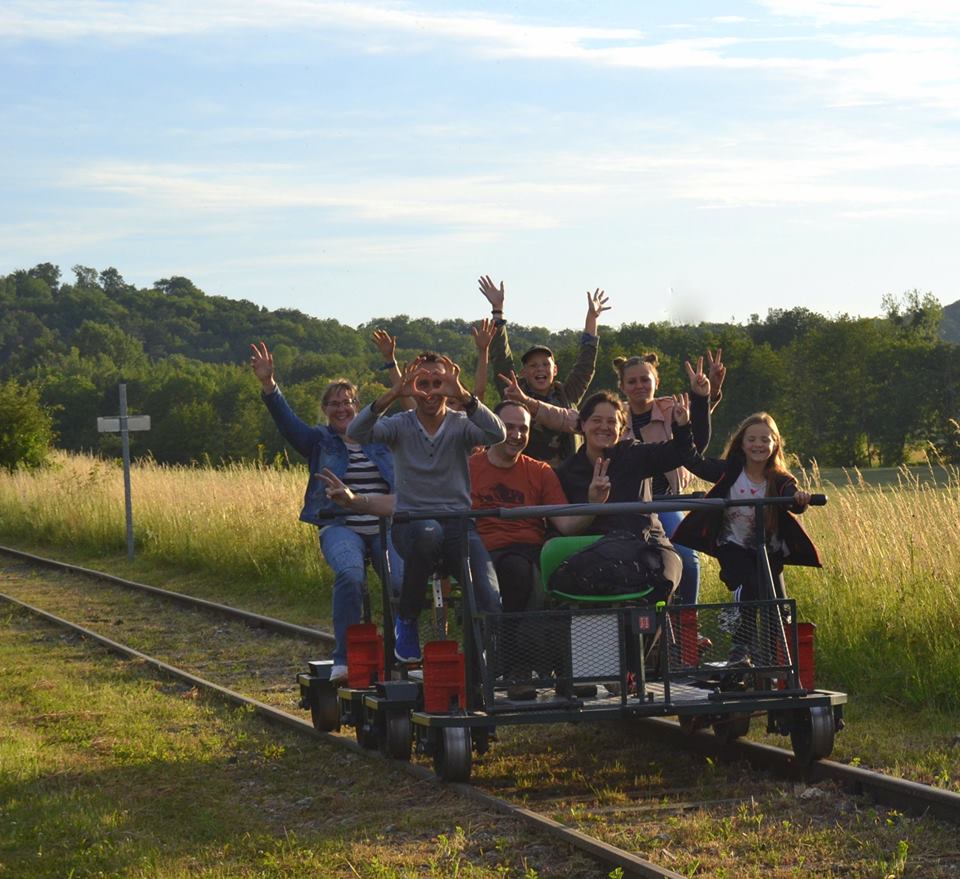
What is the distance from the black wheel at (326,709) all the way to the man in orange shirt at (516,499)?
1.63 m

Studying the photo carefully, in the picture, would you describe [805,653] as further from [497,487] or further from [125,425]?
[125,425]

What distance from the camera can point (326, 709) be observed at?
29.0ft

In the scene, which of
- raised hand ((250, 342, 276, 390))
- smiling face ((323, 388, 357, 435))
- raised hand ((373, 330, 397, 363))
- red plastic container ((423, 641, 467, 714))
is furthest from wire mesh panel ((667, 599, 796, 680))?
raised hand ((250, 342, 276, 390))

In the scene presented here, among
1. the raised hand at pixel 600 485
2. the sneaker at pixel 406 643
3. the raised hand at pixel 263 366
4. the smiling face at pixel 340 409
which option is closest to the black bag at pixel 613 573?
the raised hand at pixel 600 485

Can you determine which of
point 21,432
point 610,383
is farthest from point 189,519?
point 610,383

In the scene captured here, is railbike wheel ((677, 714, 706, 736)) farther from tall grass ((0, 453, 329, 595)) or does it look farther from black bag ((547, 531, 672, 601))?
tall grass ((0, 453, 329, 595))

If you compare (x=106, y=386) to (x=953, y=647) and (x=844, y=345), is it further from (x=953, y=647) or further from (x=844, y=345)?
(x=953, y=647)

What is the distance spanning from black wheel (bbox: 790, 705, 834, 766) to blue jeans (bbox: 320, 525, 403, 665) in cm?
252

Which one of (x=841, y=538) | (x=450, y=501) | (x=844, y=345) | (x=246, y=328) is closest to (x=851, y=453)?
(x=844, y=345)

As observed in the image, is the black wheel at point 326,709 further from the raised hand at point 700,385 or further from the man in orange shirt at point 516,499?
the raised hand at point 700,385

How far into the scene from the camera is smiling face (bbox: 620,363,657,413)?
919 cm

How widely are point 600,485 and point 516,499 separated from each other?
0.49m

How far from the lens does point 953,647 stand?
900 centimetres

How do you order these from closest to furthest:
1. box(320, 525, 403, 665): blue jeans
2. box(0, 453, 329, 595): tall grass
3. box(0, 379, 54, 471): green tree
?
box(320, 525, 403, 665): blue jeans → box(0, 453, 329, 595): tall grass → box(0, 379, 54, 471): green tree
